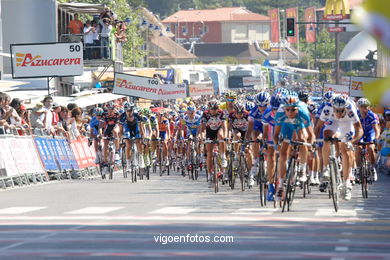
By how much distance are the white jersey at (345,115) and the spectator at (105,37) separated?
2944 cm

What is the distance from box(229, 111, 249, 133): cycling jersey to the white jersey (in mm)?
4092

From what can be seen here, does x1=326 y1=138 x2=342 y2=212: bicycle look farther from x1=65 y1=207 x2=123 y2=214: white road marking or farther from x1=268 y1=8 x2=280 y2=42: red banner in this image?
x1=268 y1=8 x2=280 y2=42: red banner

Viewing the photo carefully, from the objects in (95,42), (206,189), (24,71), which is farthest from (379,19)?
(95,42)

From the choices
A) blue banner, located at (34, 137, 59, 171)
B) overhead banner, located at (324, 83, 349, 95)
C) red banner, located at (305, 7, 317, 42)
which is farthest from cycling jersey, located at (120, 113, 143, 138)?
red banner, located at (305, 7, 317, 42)

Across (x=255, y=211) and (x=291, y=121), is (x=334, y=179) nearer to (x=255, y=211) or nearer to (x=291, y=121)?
(x=291, y=121)

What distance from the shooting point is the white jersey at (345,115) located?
51.8 feet

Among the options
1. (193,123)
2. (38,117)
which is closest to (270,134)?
(38,117)

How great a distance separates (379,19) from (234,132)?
18.1 m

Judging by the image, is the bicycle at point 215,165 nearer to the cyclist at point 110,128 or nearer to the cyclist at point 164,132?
the cyclist at point 110,128

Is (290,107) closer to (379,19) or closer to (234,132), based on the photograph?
(234,132)

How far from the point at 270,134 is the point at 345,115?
1.22 metres

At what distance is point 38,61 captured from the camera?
3189 centimetres

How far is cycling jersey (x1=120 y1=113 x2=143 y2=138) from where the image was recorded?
81.3 ft

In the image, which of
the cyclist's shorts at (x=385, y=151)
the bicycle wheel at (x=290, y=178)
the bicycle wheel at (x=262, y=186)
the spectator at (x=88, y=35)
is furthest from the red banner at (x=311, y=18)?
the bicycle wheel at (x=290, y=178)
